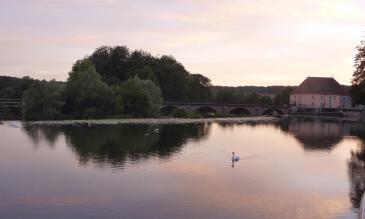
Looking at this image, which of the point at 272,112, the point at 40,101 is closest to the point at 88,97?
the point at 40,101

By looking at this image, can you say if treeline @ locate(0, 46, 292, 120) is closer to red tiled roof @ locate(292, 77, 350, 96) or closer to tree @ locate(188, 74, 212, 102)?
tree @ locate(188, 74, 212, 102)

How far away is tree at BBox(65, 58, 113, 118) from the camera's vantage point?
75.5 metres

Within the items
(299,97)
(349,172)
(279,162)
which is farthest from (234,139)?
(299,97)

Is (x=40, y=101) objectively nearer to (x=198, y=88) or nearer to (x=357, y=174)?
(x=198, y=88)

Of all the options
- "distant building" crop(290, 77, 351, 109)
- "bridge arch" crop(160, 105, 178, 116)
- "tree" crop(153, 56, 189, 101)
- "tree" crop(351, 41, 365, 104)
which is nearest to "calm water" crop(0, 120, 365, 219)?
"tree" crop(351, 41, 365, 104)

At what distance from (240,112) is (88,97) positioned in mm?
43033

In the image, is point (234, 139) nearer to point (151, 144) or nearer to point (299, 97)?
point (151, 144)

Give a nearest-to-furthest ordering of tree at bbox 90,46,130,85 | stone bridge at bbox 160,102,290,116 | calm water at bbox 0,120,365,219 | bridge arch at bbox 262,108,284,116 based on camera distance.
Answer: calm water at bbox 0,120,365,219 → stone bridge at bbox 160,102,290,116 → tree at bbox 90,46,130,85 → bridge arch at bbox 262,108,284,116

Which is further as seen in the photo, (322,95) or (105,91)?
(322,95)

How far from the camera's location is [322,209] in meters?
22.5

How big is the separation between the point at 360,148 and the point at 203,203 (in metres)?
28.5

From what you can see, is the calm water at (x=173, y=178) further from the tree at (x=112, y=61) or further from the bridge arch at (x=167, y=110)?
the tree at (x=112, y=61)

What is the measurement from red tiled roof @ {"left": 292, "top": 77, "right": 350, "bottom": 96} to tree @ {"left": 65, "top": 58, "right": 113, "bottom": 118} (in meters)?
48.0

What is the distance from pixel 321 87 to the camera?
108438mm
